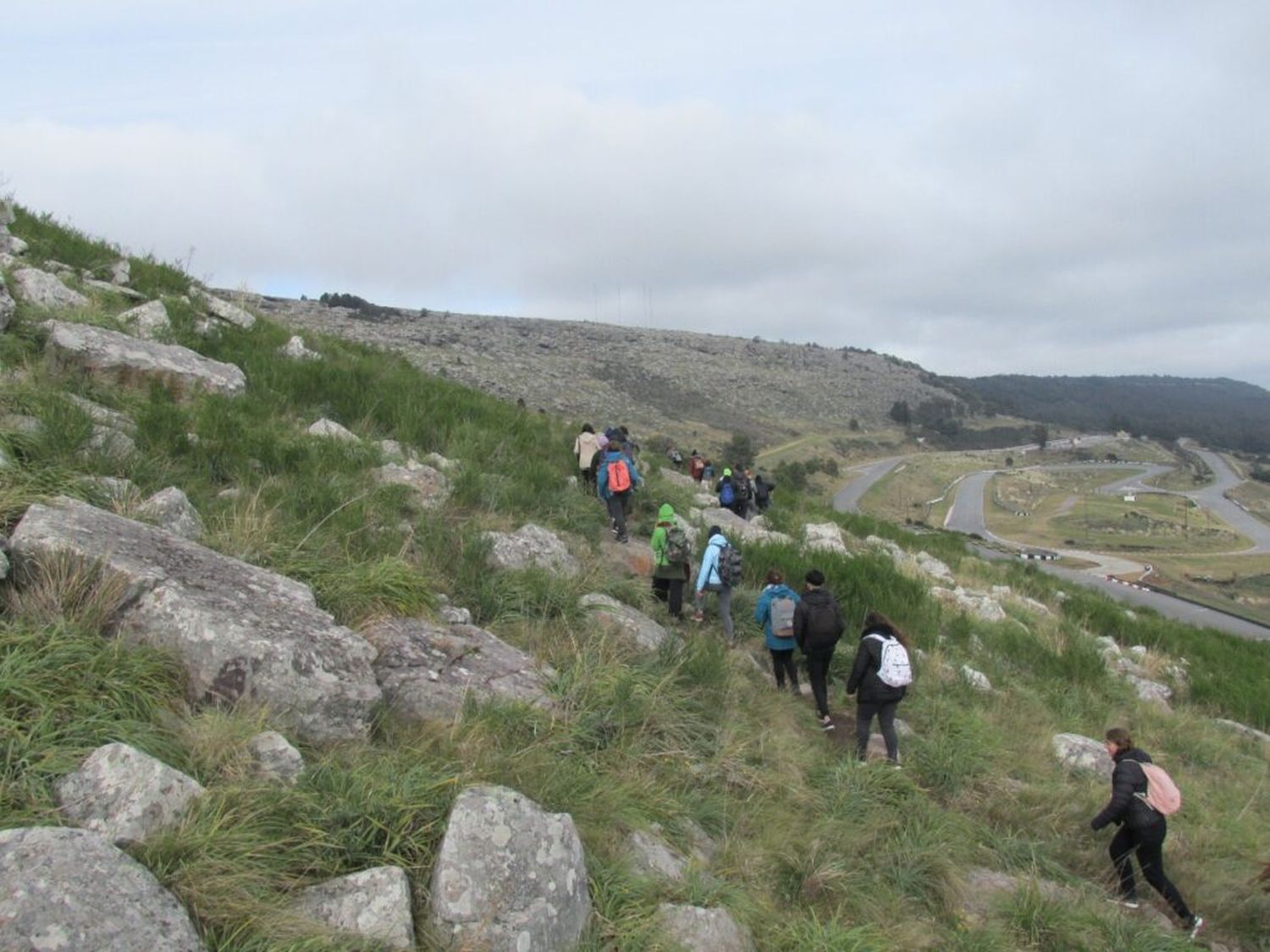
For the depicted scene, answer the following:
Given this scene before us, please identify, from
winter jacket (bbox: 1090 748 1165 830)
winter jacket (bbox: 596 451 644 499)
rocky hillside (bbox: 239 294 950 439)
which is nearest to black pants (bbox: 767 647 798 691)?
winter jacket (bbox: 1090 748 1165 830)

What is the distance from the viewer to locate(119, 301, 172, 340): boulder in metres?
8.93

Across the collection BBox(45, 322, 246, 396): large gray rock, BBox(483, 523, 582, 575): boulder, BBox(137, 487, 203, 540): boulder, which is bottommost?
BBox(483, 523, 582, 575): boulder

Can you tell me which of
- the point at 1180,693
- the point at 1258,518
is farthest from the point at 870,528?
the point at 1258,518

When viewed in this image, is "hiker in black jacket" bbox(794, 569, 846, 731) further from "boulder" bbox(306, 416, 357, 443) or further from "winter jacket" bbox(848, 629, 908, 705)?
"boulder" bbox(306, 416, 357, 443)

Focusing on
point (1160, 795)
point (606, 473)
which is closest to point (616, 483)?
point (606, 473)

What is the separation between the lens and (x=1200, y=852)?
5.78 m

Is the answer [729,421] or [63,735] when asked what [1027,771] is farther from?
[729,421]

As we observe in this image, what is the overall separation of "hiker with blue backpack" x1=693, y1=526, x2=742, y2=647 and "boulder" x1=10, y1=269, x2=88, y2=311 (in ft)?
25.1

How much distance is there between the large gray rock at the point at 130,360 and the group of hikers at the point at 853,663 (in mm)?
4693

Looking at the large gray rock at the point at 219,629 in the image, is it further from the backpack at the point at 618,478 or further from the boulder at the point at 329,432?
the backpack at the point at 618,478

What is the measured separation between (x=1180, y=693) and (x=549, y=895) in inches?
483

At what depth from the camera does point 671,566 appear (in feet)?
24.9

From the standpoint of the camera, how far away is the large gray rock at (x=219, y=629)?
3.43 m

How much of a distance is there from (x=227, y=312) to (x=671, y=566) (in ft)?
28.7
